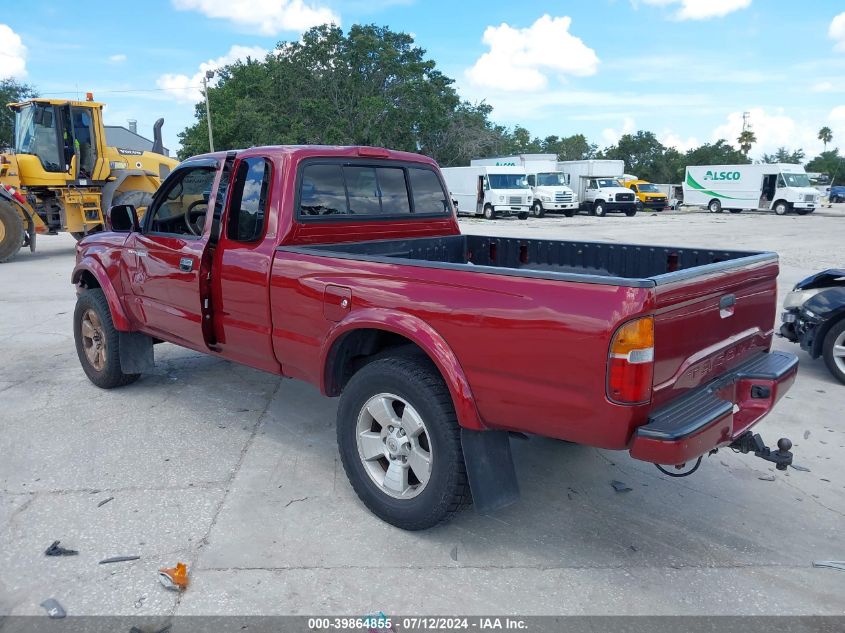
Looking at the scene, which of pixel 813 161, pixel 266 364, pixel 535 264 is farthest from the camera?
pixel 813 161

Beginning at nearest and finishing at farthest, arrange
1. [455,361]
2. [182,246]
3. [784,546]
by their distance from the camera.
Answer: [455,361] → [784,546] → [182,246]

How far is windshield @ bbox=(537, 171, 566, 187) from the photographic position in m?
36.0

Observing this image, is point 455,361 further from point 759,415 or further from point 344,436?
point 759,415

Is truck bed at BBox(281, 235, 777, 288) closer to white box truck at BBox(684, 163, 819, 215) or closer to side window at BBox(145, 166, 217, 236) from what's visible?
side window at BBox(145, 166, 217, 236)

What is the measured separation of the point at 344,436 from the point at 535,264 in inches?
88.6

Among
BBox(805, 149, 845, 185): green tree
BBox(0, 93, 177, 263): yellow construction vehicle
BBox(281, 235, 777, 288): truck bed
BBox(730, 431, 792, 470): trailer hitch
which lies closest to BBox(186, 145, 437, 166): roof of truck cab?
BBox(281, 235, 777, 288): truck bed

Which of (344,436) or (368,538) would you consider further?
(344,436)

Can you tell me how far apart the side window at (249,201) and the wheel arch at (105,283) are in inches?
64.1

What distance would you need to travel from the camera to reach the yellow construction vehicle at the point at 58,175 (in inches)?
583

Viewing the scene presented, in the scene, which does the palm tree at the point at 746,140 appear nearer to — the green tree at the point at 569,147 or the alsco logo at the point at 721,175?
the green tree at the point at 569,147

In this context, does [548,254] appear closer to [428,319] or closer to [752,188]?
[428,319]

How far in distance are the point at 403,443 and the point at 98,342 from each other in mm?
3603


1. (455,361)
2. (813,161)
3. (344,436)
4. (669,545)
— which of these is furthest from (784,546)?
(813,161)

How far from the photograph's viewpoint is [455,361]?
10.2ft
